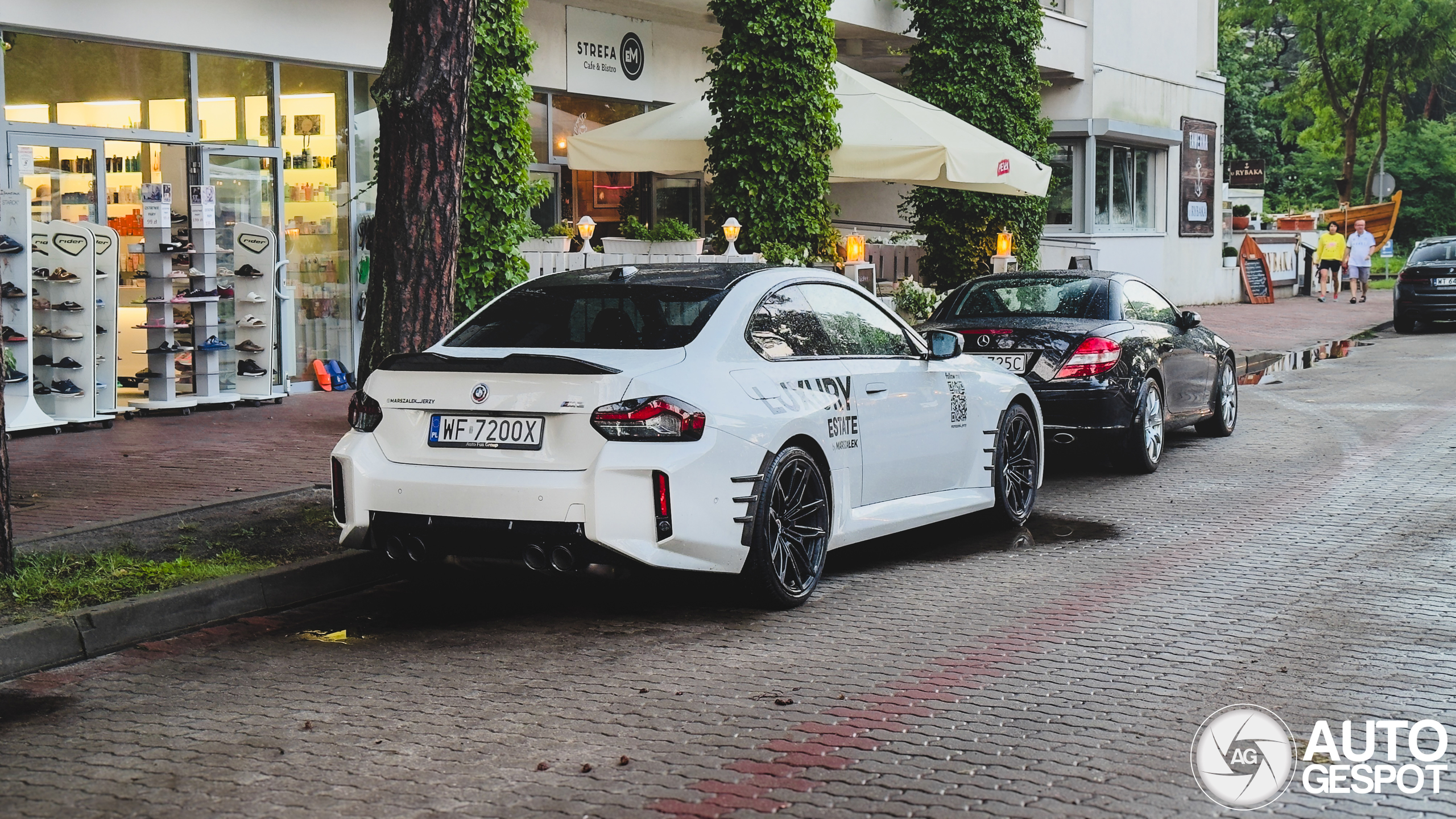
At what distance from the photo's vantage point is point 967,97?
24.3 m

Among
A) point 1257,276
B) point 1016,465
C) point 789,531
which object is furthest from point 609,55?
point 1257,276

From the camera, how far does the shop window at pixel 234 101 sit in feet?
49.5

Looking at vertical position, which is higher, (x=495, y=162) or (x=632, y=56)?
(x=632, y=56)

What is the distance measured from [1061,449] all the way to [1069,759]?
26.7 feet

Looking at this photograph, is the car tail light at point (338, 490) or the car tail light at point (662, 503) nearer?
the car tail light at point (662, 503)

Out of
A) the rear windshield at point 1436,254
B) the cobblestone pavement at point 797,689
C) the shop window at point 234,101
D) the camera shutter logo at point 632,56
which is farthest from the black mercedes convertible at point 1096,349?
the rear windshield at point 1436,254

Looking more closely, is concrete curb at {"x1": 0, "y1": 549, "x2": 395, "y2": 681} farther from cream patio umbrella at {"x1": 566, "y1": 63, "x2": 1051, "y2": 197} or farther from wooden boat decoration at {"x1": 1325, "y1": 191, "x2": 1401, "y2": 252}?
wooden boat decoration at {"x1": 1325, "y1": 191, "x2": 1401, "y2": 252}

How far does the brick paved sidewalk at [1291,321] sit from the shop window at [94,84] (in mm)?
14959

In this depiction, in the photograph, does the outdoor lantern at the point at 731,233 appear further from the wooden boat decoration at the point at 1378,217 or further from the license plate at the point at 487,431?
the wooden boat decoration at the point at 1378,217

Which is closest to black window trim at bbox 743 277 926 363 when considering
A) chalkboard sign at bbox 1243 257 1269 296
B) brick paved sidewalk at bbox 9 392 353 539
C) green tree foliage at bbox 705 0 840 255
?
brick paved sidewalk at bbox 9 392 353 539

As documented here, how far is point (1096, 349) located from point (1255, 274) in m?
28.0

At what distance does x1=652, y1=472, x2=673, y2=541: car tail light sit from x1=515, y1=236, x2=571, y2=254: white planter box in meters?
9.80

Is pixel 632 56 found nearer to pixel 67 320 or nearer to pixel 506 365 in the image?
pixel 67 320

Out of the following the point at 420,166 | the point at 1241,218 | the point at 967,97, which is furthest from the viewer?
the point at 1241,218
